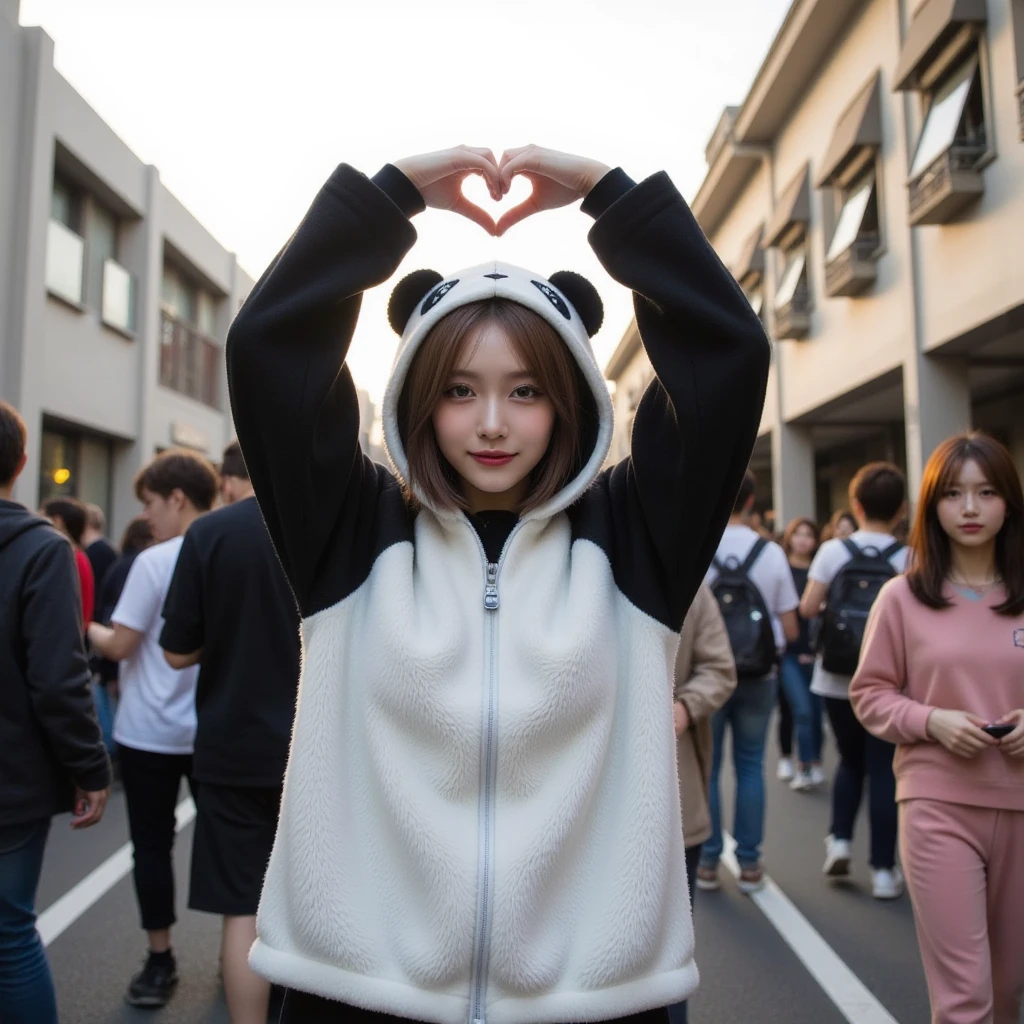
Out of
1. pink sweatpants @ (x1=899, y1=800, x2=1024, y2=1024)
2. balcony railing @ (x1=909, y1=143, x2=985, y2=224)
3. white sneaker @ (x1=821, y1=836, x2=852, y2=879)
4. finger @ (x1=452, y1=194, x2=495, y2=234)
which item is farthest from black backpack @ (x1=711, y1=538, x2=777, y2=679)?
balcony railing @ (x1=909, y1=143, x2=985, y2=224)

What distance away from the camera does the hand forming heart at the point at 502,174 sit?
1.71 m

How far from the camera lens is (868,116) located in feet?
40.4

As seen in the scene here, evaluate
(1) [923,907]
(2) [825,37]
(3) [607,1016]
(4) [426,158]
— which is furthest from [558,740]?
(2) [825,37]

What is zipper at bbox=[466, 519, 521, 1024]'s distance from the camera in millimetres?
1475

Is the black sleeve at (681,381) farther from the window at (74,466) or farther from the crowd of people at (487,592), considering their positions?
the window at (74,466)

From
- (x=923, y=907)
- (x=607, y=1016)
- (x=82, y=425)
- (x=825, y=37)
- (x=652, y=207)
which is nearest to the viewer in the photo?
(x=607, y=1016)

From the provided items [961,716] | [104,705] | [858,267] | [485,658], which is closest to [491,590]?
[485,658]

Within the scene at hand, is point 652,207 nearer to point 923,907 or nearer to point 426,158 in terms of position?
point 426,158

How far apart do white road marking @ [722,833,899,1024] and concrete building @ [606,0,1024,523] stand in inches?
246

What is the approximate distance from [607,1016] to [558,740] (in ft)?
1.28

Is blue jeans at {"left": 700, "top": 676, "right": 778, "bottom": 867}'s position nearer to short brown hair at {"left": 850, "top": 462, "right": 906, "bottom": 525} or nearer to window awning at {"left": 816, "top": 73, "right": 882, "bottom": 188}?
short brown hair at {"left": 850, "top": 462, "right": 906, "bottom": 525}

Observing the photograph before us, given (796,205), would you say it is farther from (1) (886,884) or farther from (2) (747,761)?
(1) (886,884)

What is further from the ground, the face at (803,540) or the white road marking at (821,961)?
the face at (803,540)

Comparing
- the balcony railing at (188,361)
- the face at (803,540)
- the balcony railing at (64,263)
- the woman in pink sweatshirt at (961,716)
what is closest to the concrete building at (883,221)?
the face at (803,540)
